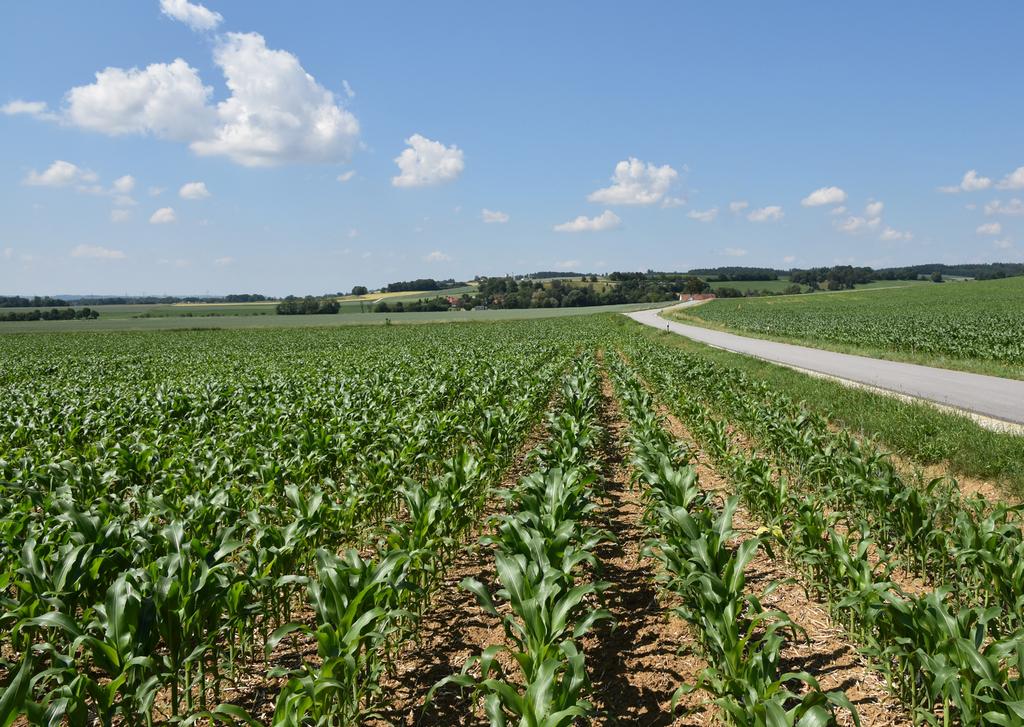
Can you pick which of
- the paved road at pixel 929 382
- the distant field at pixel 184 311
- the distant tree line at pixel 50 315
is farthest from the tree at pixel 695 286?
the distant tree line at pixel 50 315

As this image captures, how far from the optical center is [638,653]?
14.0 feet

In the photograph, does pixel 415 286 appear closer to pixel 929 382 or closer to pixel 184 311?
pixel 184 311

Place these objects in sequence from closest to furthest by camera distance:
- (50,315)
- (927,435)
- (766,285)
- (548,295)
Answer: (927,435), (50,315), (548,295), (766,285)

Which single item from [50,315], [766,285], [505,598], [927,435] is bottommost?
[505,598]

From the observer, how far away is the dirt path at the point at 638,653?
3586 millimetres

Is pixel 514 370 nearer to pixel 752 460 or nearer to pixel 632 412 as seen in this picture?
pixel 632 412

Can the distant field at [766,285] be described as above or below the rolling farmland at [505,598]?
above

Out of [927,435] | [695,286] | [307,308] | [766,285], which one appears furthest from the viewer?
[766,285]

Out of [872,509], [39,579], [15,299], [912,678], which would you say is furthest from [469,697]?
[15,299]

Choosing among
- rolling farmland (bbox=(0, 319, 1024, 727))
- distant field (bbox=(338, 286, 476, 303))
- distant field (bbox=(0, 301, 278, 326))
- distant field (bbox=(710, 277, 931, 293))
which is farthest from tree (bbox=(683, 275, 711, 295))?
rolling farmland (bbox=(0, 319, 1024, 727))

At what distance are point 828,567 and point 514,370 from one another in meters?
13.2

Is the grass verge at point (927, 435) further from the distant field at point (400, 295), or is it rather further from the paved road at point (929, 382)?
the distant field at point (400, 295)

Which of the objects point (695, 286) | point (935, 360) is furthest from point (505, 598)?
point (695, 286)

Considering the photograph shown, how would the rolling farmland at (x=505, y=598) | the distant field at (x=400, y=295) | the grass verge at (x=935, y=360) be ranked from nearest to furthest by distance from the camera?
1. the rolling farmland at (x=505, y=598)
2. the grass verge at (x=935, y=360)
3. the distant field at (x=400, y=295)
